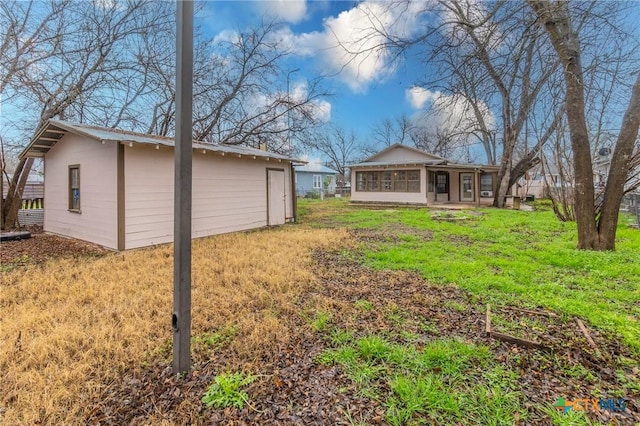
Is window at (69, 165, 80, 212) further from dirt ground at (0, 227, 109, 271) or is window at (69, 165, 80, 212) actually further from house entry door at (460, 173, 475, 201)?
house entry door at (460, 173, 475, 201)

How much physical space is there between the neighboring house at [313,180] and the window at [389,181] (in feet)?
31.9

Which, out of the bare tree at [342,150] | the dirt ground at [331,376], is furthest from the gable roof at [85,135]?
the bare tree at [342,150]

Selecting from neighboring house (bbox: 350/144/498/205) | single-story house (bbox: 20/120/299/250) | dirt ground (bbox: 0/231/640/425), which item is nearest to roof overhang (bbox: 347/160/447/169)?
neighboring house (bbox: 350/144/498/205)

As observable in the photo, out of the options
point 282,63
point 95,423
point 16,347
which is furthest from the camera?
point 282,63

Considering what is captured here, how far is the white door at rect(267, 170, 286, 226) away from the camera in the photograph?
10438 millimetres

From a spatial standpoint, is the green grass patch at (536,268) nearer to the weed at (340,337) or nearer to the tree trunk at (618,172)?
the tree trunk at (618,172)

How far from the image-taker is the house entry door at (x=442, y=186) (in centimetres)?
1847

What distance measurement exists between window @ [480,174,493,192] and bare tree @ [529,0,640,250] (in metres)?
14.4

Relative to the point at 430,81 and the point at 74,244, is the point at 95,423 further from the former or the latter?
the point at 74,244

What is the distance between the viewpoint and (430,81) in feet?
19.2

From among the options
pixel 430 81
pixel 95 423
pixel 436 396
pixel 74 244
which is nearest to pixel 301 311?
pixel 436 396

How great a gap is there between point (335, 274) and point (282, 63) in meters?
11.6

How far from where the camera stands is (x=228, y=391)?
7.04 ft

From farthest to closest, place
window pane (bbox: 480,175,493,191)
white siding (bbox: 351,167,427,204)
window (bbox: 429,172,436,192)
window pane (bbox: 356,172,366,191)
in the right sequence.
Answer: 1. window pane (bbox: 480,175,493,191)
2. window pane (bbox: 356,172,366,191)
3. window (bbox: 429,172,436,192)
4. white siding (bbox: 351,167,427,204)
